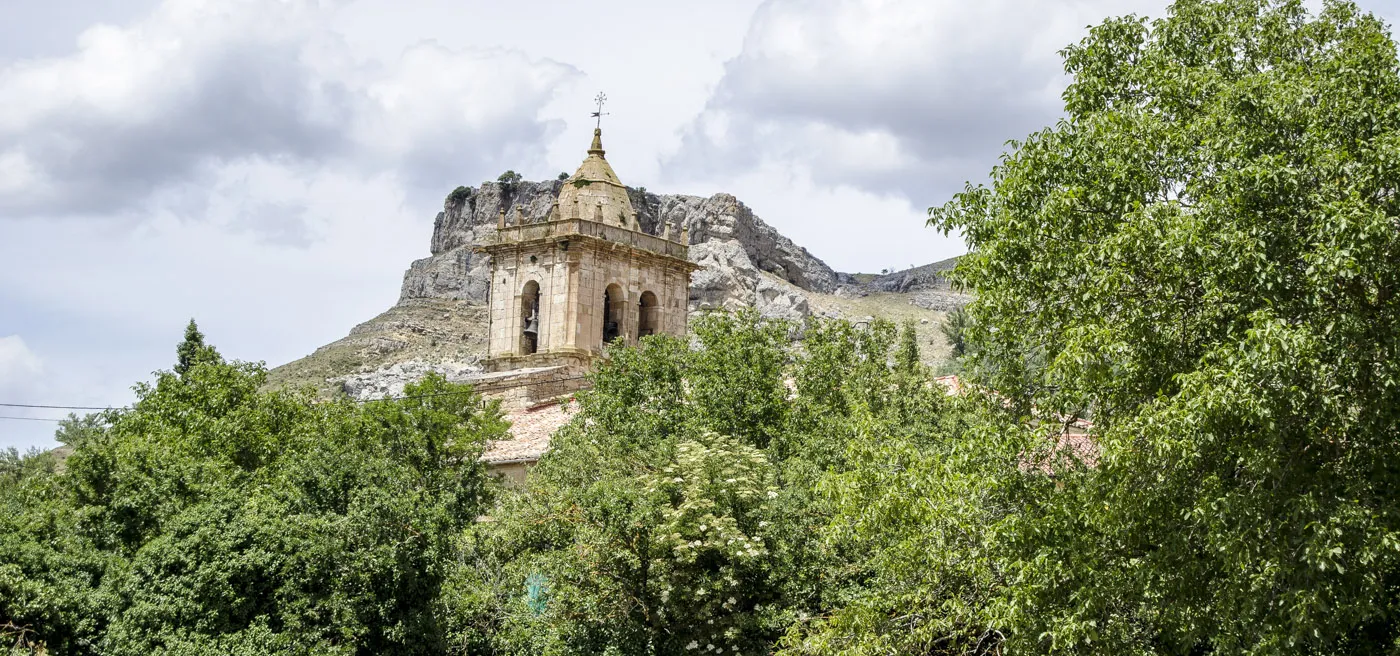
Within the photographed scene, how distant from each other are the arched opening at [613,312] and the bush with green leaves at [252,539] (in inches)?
499

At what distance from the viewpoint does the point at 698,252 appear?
4973 inches

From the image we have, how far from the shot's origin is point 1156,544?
14.9m

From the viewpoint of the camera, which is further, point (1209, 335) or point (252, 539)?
point (252, 539)

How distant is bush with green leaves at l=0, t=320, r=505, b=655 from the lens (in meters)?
22.8

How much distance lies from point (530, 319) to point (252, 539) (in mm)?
19641

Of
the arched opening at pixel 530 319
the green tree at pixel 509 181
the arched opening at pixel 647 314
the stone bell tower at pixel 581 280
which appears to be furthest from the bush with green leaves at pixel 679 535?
the green tree at pixel 509 181

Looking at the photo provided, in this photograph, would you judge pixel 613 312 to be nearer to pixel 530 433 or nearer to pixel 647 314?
pixel 647 314

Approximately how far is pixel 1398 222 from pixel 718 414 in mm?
15944

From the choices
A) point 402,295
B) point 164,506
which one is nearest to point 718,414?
point 164,506

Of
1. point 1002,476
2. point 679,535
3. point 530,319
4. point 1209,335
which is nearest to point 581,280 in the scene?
point 530,319

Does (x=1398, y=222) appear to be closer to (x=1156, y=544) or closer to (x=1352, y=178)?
(x=1352, y=178)

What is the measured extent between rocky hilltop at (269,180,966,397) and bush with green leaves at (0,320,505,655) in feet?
210

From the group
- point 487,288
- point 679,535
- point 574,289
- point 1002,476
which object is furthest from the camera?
point 487,288

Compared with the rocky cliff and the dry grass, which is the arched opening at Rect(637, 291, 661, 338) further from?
the rocky cliff
